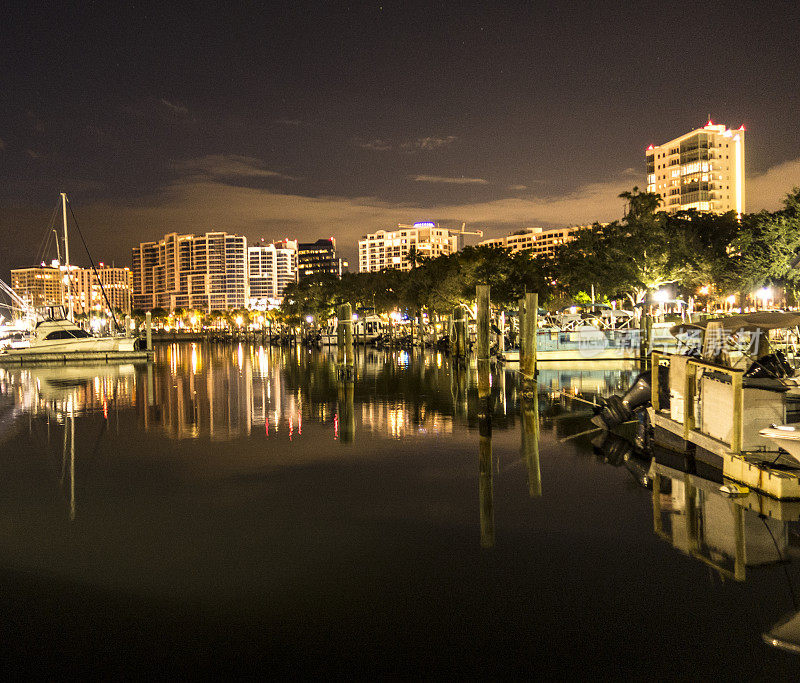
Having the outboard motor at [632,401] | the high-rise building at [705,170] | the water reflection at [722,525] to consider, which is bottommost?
the water reflection at [722,525]

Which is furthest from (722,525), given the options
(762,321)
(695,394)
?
(762,321)

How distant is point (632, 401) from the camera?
16.9 metres

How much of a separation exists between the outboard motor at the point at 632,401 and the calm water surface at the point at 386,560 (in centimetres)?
95

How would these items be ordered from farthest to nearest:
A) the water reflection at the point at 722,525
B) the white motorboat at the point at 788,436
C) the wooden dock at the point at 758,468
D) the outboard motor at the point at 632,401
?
the outboard motor at the point at 632,401 < the wooden dock at the point at 758,468 < the white motorboat at the point at 788,436 < the water reflection at the point at 722,525

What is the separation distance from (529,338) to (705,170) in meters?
151

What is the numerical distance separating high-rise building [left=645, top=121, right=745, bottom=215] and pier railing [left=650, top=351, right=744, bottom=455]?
15933 cm

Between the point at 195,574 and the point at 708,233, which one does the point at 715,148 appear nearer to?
the point at 708,233

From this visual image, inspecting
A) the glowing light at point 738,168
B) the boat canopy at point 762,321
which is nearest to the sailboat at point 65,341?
the boat canopy at point 762,321

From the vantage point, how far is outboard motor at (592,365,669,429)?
16594 mm

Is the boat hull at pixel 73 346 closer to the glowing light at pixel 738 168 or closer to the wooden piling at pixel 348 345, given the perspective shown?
the wooden piling at pixel 348 345

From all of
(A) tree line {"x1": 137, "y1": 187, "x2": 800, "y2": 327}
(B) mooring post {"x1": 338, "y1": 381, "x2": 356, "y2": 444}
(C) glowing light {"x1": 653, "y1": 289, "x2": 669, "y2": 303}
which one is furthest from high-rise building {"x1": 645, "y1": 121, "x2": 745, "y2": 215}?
(B) mooring post {"x1": 338, "y1": 381, "x2": 356, "y2": 444}

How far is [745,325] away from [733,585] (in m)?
9.05

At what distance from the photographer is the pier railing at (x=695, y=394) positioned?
11031 mm

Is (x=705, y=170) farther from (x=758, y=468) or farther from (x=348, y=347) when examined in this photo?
(x=758, y=468)
